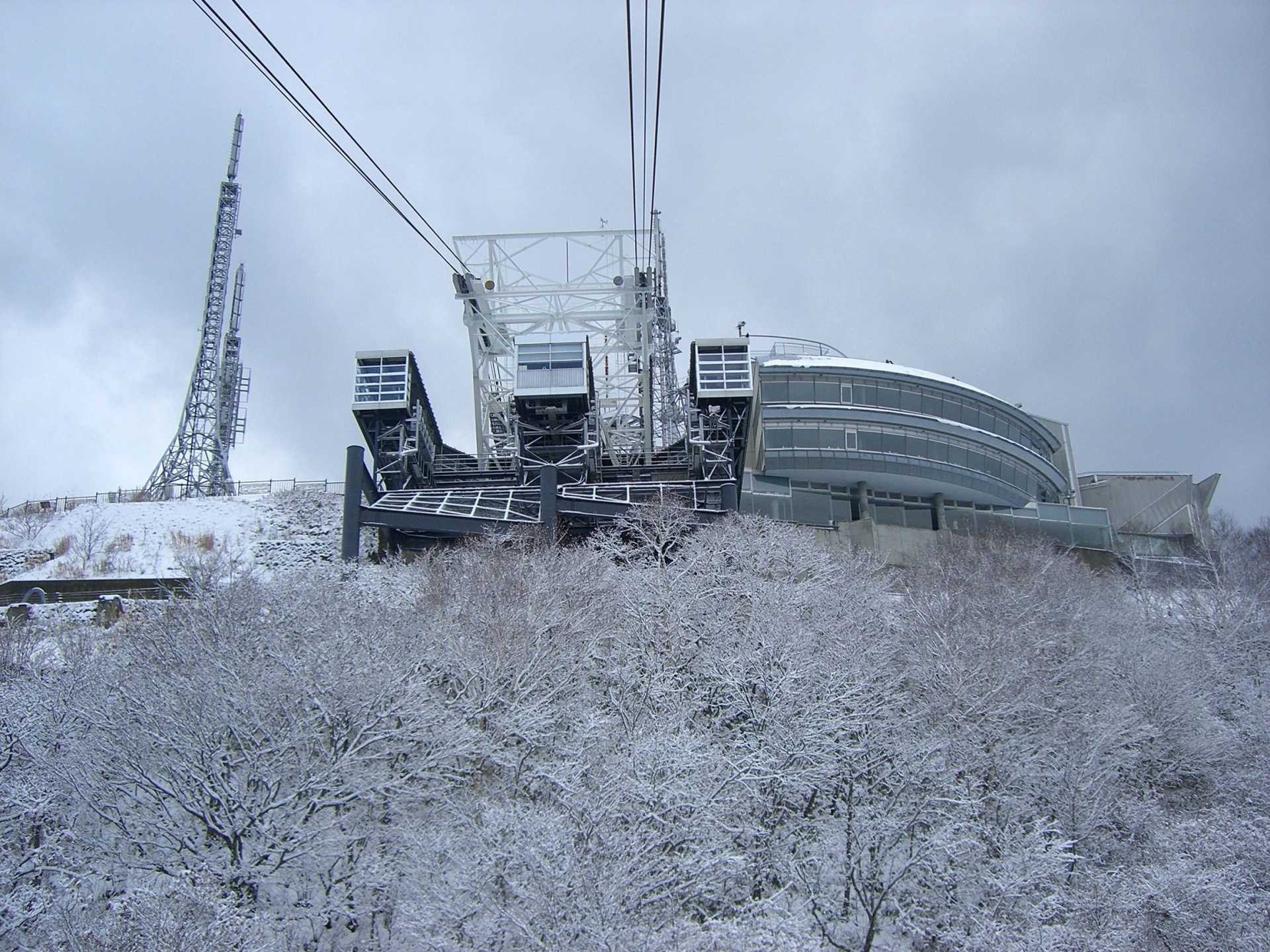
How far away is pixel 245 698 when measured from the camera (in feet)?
64.8

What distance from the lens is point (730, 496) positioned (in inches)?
2002

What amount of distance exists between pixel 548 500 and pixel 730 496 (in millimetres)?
9604

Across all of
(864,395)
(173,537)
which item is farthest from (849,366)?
(173,537)

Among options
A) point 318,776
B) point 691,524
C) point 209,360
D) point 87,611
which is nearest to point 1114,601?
point 691,524

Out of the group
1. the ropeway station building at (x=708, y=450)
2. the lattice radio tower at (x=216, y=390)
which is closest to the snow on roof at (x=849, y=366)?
the ropeway station building at (x=708, y=450)

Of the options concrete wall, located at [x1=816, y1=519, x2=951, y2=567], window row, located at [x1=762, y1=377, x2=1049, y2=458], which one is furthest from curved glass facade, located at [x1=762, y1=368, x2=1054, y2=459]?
concrete wall, located at [x1=816, y1=519, x2=951, y2=567]

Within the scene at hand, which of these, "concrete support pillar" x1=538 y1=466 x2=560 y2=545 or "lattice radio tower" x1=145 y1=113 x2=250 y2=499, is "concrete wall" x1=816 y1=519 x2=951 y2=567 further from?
"lattice radio tower" x1=145 y1=113 x2=250 y2=499

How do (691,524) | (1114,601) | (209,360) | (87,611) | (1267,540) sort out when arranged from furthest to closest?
1. (209,360)
2. (1267,540)
3. (691,524)
4. (1114,601)
5. (87,611)

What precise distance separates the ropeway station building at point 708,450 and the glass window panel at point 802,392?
10cm

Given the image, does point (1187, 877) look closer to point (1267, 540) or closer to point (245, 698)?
point (245, 698)

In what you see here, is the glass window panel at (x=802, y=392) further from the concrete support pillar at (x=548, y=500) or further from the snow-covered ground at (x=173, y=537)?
the snow-covered ground at (x=173, y=537)

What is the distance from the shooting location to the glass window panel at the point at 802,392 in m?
64.2

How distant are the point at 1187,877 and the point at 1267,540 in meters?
47.6

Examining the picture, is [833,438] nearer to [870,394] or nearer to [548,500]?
[870,394]
